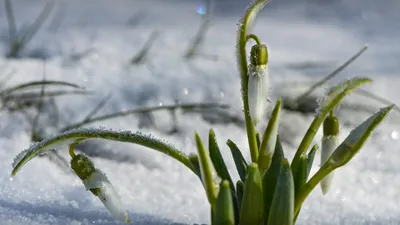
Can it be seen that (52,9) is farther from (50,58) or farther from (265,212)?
(265,212)

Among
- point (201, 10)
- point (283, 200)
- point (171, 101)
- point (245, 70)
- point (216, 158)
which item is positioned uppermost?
point (201, 10)

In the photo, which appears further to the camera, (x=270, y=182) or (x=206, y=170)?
(x=270, y=182)

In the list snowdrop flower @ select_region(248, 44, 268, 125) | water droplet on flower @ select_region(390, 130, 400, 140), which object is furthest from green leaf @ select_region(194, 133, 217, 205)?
water droplet on flower @ select_region(390, 130, 400, 140)

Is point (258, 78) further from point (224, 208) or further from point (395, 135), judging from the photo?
point (395, 135)

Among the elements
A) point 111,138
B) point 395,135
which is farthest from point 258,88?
point 395,135

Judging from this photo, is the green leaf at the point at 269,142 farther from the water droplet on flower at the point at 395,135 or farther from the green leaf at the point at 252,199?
the water droplet on flower at the point at 395,135

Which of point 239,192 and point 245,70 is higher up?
point 245,70

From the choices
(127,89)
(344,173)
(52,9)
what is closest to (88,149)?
(127,89)
